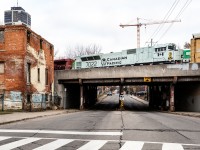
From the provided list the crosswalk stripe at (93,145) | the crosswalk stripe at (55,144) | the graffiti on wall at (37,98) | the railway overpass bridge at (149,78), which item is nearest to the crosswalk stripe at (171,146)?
the crosswalk stripe at (93,145)

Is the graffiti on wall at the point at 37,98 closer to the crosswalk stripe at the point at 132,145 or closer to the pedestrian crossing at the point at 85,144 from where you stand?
the pedestrian crossing at the point at 85,144

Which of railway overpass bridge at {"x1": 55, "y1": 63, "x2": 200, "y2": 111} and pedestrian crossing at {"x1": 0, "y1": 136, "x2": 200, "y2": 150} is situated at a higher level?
railway overpass bridge at {"x1": 55, "y1": 63, "x2": 200, "y2": 111}

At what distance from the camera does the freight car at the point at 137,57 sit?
45.5m

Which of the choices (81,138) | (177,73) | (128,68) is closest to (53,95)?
(128,68)

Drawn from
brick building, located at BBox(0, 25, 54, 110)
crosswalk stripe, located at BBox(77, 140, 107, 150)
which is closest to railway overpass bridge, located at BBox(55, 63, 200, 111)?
brick building, located at BBox(0, 25, 54, 110)

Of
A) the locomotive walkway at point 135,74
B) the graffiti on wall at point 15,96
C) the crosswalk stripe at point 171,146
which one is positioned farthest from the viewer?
the locomotive walkway at point 135,74

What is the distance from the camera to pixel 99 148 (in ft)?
33.5

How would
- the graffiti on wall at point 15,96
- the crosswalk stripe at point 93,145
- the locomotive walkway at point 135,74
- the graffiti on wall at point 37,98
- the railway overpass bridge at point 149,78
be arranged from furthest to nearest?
the railway overpass bridge at point 149,78
the locomotive walkway at point 135,74
the graffiti on wall at point 37,98
the graffiti on wall at point 15,96
the crosswalk stripe at point 93,145

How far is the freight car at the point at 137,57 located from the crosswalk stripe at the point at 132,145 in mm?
34884

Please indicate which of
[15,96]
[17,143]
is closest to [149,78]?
[15,96]

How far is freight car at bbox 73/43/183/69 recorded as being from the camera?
45.5 m

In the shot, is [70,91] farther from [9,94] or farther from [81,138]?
[81,138]

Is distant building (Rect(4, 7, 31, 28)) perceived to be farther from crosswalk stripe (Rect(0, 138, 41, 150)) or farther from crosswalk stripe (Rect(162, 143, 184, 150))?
crosswalk stripe (Rect(162, 143, 184, 150))

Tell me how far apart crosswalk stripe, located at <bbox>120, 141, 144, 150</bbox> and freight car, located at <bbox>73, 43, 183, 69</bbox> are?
3488 centimetres
